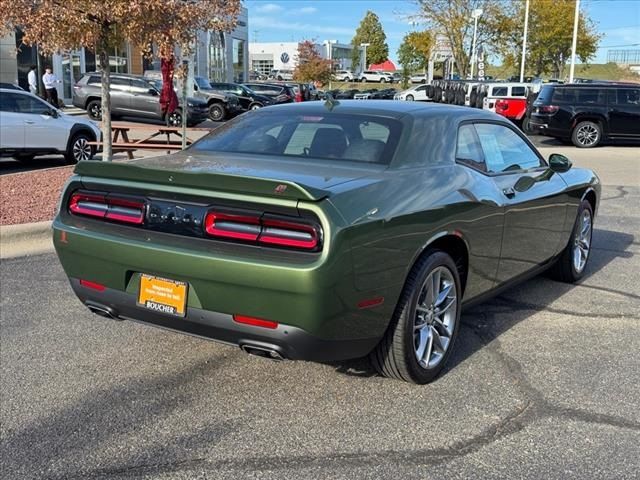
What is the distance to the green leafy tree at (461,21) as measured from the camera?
46781 mm

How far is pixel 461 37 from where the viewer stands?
48.0m

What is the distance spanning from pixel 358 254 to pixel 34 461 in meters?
1.73

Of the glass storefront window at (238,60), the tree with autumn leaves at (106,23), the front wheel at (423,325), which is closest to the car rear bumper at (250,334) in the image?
the front wheel at (423,325)

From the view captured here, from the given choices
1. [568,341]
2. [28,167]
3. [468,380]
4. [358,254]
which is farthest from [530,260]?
[28,167]

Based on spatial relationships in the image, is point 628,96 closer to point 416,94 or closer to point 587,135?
point 587,135

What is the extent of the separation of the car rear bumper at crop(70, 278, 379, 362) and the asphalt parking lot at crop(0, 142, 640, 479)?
0.39 meters

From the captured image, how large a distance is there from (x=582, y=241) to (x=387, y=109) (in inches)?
107

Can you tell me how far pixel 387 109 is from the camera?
4461 mm

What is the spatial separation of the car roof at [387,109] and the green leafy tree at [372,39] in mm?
103845

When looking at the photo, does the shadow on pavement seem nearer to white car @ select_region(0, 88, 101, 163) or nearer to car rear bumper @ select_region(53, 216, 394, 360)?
car rear bumper @ select_region(53, 216, 394, 360)

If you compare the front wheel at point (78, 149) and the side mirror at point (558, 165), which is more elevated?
the side mirror at point (558, 165)

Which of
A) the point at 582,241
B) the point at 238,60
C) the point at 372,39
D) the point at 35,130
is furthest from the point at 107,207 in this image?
the point at 372,39

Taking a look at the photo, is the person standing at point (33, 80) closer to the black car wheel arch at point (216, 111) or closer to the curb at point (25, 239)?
the black car wheel arch at point (216, 111)

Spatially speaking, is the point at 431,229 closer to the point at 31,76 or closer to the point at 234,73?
the point at 31,76
